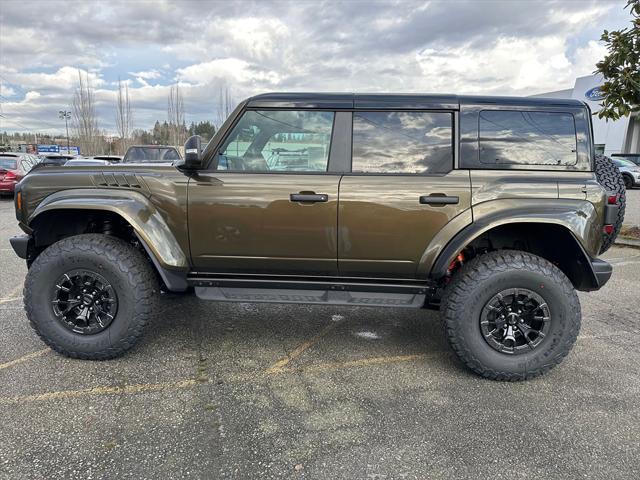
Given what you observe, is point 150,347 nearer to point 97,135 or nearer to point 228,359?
point 228,359

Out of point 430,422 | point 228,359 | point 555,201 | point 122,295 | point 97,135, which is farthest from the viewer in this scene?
point 97,135

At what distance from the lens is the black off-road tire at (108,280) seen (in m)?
3.15

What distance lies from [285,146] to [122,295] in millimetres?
1594

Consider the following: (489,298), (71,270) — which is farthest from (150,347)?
(489,298)

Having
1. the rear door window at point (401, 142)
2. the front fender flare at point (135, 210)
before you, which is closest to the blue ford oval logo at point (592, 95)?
the rear door window at point (401, 142)

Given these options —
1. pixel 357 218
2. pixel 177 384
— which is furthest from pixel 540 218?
pixel 177 384

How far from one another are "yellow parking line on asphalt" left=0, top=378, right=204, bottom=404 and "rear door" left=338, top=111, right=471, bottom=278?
1.38 metres

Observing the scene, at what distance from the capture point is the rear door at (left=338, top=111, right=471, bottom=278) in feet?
9.90

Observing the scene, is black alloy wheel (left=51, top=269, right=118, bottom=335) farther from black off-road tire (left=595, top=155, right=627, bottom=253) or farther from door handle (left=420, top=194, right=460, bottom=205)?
black off-road tire (left=595, top=155, right=627, bottom=253)

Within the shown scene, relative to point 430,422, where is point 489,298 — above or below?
above

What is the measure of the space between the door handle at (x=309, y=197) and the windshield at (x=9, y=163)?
1409 cm

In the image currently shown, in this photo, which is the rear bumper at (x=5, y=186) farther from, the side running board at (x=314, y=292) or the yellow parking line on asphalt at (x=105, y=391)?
the side running board at (x=314, y=292)

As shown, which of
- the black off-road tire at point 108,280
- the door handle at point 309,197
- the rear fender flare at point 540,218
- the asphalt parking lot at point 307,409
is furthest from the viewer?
the black off-road tire at point 108,280

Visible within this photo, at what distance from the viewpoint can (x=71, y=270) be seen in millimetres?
3178
